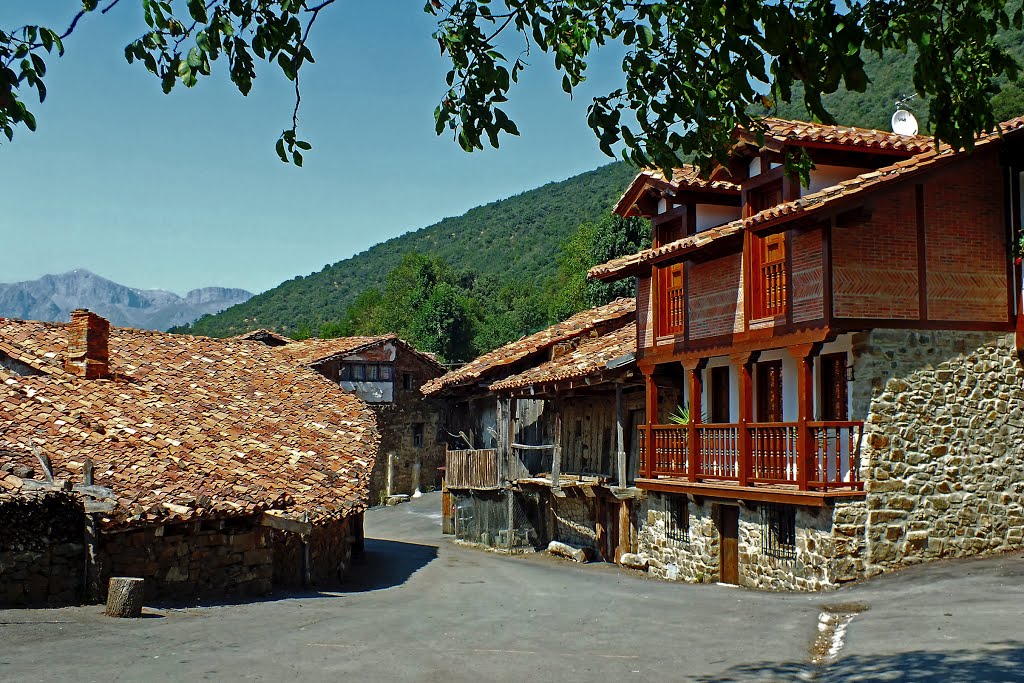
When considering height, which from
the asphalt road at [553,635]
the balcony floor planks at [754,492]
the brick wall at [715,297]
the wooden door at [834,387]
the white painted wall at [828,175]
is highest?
the white painted wall at [828,175]

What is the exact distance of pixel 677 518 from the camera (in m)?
22.7

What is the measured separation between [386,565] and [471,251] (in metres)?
88.5

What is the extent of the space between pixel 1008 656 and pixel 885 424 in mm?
6902

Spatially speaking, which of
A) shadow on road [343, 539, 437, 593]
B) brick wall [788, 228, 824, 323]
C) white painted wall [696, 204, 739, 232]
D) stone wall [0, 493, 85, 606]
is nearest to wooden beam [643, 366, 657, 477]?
white painted wall [696, 204, 739, 232]

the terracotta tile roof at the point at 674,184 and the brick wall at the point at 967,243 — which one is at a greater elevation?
the terracotta tile roof at the point at 674,184

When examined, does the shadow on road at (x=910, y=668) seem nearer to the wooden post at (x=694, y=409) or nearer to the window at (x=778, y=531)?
the window at (x=778, y=531)

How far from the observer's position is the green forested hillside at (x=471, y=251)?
101m

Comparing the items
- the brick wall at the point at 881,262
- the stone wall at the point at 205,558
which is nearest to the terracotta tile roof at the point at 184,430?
the stone wall at the point at 205,558

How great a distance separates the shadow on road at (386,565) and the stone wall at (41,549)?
5334mm

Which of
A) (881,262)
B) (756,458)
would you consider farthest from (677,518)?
(881,262)

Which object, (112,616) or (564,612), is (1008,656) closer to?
(564,612)

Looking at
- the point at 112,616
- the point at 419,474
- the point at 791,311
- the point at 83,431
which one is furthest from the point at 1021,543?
the point at 419,474

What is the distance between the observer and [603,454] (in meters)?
27.1

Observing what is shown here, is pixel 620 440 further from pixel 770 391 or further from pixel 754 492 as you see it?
pixel 754 492
